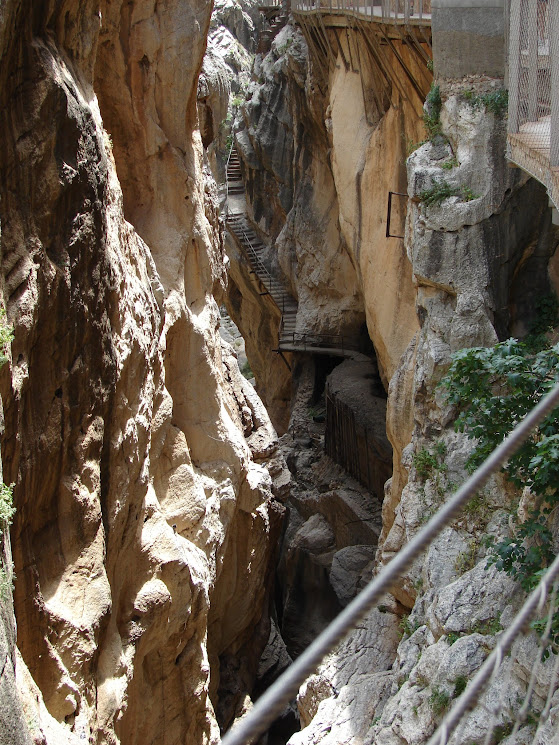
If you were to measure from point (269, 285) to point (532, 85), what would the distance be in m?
15.6

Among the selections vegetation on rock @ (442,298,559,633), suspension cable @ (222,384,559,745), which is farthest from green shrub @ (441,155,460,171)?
suspension cable @ (222,384,559,745)

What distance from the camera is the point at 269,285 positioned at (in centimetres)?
2411

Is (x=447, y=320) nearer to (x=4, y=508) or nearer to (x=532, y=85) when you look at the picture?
(x=532, y=85)

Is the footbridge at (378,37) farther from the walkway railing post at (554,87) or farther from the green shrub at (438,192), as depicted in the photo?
the walkway railing post at (554,87)

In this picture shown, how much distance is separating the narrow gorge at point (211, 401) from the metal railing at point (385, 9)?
16 centimetres

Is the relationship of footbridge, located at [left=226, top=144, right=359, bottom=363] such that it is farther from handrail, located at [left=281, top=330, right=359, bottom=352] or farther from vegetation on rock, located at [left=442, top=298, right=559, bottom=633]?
vegetation on rock, located at [left=442, top=298, right=559, bottom=633]

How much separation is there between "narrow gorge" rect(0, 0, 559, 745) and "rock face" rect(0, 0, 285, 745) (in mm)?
34

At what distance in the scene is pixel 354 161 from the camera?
16969 mm

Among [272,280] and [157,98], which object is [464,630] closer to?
[157,98]

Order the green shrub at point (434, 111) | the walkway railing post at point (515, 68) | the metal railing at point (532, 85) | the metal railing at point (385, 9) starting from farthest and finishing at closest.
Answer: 1. the metal railing at point (385, 9)
2. the green shrub at point (434, 111)
3. the walkway railing post at point (515, 68)
4. the metal railing at point (532, 85)

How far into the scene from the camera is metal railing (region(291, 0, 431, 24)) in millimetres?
12896

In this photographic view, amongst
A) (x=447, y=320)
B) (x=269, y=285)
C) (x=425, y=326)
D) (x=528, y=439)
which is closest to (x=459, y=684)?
(x=528, y=439)

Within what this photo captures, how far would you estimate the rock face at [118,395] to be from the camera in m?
6.96

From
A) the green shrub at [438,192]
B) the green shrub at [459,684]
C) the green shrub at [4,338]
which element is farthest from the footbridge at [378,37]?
the green shrub at [459,684]
